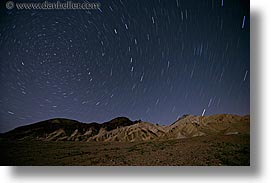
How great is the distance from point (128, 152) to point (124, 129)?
112mm

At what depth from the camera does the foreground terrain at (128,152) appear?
1.86 m

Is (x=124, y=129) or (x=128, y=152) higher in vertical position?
(x=124, y=129)

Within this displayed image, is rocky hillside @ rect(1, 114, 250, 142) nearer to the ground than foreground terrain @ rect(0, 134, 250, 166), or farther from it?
farther from it

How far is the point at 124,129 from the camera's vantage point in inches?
73.9

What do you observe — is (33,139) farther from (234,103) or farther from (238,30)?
(238,30)

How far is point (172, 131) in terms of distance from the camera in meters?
1.87

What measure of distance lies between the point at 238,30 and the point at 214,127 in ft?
1.55

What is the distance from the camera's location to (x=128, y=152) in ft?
6.16

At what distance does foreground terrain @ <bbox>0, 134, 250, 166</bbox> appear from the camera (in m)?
1.86

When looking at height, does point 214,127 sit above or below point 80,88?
below

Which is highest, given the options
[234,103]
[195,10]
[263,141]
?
[195,10]

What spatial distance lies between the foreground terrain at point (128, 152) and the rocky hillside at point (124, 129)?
0.02 meters

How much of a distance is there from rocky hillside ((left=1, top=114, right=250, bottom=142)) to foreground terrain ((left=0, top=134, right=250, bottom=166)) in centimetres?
2

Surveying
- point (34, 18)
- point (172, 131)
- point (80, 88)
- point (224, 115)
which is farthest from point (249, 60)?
point (34, 18)
